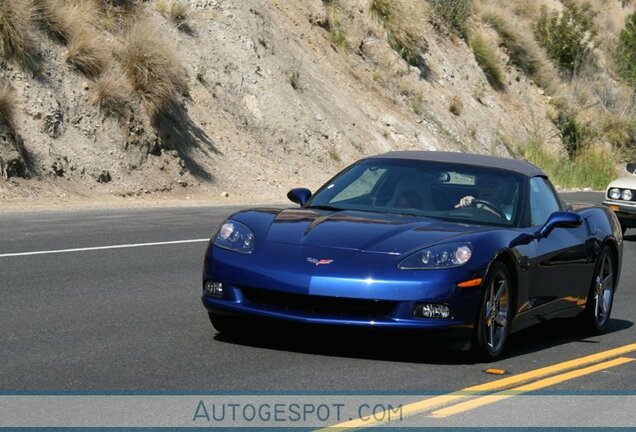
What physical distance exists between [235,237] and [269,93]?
2066 cm

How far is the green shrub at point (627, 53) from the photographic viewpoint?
47.4 metres

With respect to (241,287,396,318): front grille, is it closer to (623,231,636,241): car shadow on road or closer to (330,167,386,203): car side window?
(330,167,386,203): car side window

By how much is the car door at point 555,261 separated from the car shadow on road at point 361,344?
0.37 metres

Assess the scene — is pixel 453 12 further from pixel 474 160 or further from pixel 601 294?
pixel 474 160

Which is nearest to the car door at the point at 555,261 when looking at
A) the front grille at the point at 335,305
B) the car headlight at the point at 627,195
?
the front grille at the point at 335,305

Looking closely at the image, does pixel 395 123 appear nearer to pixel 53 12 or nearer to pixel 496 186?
pixel 53 12

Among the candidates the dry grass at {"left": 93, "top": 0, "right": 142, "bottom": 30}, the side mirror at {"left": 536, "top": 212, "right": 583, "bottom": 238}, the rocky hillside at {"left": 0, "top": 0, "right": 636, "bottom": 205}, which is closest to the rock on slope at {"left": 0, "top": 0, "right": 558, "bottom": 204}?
the rocky hillside at {"left": 0, "top": 0, "right": 636, "bottom": 205}

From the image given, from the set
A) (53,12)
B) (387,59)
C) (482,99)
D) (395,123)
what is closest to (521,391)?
(53,12)

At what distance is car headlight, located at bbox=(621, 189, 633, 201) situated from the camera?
1923cm

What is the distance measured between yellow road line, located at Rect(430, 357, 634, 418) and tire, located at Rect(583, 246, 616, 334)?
115 cm

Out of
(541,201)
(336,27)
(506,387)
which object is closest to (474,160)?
(541,201)

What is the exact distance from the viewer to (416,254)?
8203 millimetres

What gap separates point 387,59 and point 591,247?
25.1 metres

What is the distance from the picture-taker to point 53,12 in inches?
952
